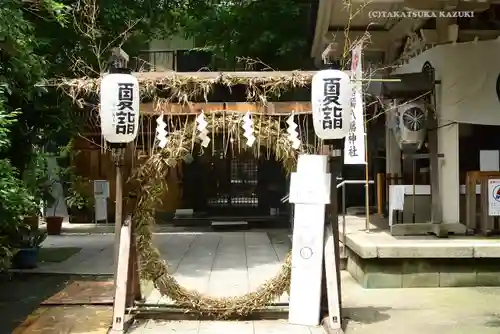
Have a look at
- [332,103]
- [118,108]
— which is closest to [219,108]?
[118,108]

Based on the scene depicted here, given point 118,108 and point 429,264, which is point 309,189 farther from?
point 429,264

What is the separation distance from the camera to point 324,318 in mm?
7520

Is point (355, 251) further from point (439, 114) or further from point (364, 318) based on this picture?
point (439, 114)

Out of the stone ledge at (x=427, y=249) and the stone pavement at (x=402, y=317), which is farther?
the stone ledge at (x=427, y=249)

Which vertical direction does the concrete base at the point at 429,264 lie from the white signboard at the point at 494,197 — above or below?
below

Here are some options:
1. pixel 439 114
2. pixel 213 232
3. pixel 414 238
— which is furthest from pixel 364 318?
pixel 213 232

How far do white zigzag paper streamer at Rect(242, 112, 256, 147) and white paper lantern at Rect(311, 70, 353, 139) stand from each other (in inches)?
33.5

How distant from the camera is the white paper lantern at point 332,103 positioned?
7160 millimetres

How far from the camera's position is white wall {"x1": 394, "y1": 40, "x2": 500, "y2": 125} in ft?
36.0

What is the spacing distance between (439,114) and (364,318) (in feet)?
16.0

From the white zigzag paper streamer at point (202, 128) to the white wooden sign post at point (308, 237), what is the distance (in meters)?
1.21

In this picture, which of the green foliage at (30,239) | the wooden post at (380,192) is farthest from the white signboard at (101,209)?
the wooden post at (380,192)

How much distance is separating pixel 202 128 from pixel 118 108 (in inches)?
42.6

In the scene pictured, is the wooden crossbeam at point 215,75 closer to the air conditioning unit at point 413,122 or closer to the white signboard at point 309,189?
the white signboard at point 309,189
